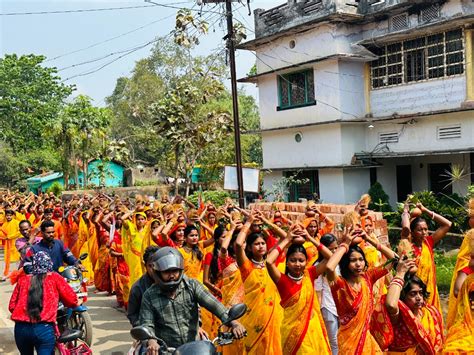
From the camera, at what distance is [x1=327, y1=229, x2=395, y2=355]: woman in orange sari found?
14.9ft

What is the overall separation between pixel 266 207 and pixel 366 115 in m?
6.68

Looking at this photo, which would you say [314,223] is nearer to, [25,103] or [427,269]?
[427,269]

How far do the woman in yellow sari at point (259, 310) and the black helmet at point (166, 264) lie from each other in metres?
1.36

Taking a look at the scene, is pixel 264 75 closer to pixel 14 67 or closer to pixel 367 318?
pixel 367 318

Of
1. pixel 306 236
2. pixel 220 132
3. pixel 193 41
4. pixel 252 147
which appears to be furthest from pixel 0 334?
pixel 252 147

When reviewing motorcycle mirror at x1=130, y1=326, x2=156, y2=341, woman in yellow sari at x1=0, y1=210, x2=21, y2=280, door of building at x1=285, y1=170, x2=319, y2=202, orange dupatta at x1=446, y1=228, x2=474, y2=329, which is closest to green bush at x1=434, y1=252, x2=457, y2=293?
orange dupatta at x1=446, y1=228, x2=474, y2=329

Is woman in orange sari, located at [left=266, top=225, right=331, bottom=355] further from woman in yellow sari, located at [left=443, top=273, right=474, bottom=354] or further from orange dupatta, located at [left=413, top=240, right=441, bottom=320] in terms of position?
orange dupatta, located at [left=413, top=240, right=441, bottom=320]

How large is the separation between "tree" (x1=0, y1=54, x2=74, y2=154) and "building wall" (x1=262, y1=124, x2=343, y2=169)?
28.2m

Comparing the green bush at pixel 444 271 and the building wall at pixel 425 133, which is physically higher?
the building wall at pixel 425 133

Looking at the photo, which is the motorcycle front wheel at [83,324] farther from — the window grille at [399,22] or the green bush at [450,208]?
the window grille at [399,22]

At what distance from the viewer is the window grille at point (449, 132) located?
53.3ft

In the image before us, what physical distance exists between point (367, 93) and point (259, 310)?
15106 millimetres

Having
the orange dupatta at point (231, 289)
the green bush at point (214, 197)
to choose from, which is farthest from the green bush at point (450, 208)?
the orange dupatta at point (231, 289)

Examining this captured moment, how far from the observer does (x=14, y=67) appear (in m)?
48.1
